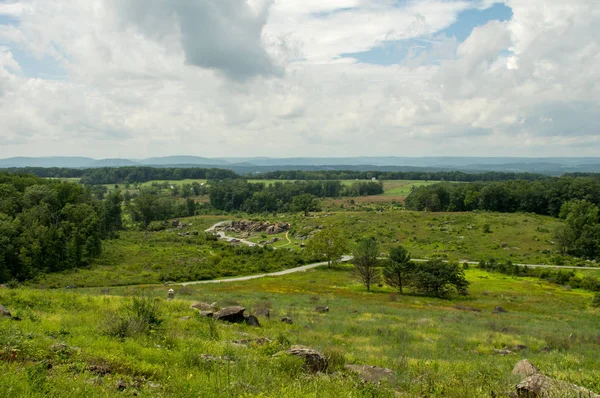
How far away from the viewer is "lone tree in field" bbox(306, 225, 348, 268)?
73.5 meters

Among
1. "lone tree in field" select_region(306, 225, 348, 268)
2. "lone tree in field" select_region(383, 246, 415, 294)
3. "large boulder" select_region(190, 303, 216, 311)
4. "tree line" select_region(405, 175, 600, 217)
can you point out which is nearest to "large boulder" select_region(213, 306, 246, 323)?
"large boulder" select_region(190, 303, 216, 311)

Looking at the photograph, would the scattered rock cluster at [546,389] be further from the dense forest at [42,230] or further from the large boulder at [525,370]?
the dense forest at [42,230]

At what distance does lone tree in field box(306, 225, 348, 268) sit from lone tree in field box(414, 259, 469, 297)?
27621 mm

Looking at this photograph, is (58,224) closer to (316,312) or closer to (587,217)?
(316,312)

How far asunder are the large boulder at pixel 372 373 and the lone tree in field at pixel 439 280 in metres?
37.2

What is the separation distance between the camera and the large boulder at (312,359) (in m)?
10.6

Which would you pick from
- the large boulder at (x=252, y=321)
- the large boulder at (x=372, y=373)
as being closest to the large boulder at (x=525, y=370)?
the large boulder at (x=372, y=373)

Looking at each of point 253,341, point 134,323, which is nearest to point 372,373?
point 253,341

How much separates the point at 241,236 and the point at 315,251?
44.6m

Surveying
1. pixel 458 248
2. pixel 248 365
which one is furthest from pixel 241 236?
pixel 248 365

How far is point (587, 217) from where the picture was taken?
81.0 meters

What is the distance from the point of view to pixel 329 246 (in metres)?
74.0

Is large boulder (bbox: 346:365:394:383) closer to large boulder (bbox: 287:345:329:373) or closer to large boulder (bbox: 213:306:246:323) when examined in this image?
large boulder (bbox: 287:345:329:373)

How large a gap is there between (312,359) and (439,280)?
3897cm
